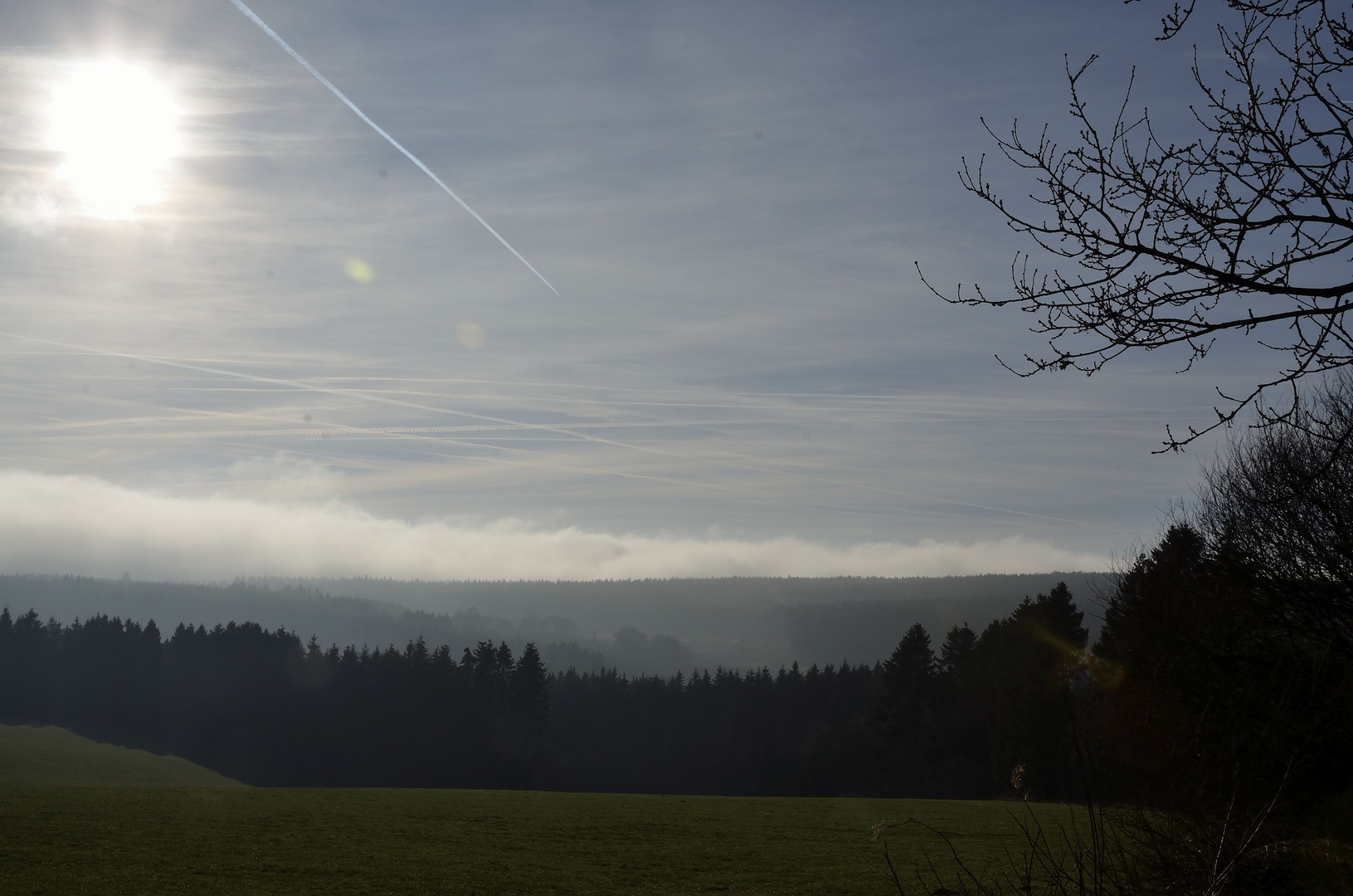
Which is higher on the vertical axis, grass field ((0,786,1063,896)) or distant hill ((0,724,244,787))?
grass field ((0,786,1063,896))

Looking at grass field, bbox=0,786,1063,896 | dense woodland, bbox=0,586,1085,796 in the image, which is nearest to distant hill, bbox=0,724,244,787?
dense woodland, bbox=0,586,1085,796

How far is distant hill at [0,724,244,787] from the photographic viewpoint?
5516 centimetres

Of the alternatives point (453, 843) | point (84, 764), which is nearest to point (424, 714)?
point (84, 764)

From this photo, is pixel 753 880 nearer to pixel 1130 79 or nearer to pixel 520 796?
pixel 1130 79

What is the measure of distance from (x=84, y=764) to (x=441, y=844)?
50430 millimetres

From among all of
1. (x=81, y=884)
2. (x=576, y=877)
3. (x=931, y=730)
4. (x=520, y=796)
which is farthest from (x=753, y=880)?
(x=931, y=730)

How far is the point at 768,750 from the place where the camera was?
9444 centimetres

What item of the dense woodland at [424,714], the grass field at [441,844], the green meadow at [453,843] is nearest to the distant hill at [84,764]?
the dense woodland at [424,714]

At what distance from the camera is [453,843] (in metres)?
26.4

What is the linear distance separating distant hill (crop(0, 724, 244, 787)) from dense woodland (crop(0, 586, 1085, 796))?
19246 mm

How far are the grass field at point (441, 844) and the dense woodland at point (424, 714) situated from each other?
4214 centimetres

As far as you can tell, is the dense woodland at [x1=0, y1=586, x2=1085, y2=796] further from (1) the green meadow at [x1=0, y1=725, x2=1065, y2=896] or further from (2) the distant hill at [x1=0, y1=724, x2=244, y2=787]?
(1) the green meadow at [x1=0, y1=725, x2=1065, y2=896]

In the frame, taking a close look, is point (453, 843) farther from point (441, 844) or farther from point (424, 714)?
point (424, 714)

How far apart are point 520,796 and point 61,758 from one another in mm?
41006
